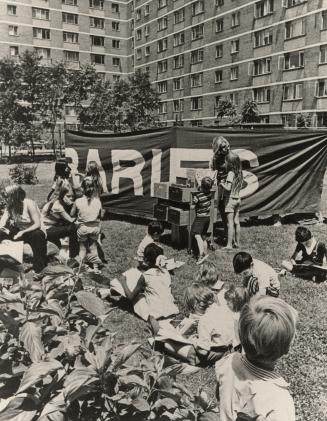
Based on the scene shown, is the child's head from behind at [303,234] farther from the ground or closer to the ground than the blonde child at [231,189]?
closer to the ground

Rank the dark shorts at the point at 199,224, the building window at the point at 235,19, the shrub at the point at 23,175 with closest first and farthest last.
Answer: the dark shorts at the point at 199,224 < the shrub at the point at 23,175 < the building window at the point at 235,19

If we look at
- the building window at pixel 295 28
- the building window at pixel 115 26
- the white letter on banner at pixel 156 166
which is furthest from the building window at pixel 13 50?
the white letter on banner at pixel 156 166

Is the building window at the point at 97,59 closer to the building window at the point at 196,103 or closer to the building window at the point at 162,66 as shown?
the building window at the point at 162,66

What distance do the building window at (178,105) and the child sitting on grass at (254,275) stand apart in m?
46.9

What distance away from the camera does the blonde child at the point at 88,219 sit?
6777mm

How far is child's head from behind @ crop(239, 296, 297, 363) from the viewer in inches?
74.4

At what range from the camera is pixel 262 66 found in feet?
126

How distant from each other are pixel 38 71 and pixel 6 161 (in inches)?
331

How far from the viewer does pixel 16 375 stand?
6.07 ft

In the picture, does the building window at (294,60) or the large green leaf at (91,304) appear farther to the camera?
the building window at (294,60)

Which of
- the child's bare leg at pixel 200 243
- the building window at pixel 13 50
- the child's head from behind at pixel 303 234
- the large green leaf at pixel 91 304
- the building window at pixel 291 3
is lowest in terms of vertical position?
the child's bare leg at pixel 200 243

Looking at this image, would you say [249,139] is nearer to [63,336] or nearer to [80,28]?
[63,336]

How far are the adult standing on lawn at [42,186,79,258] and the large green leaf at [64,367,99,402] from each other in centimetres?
566

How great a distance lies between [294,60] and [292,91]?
2.37m
